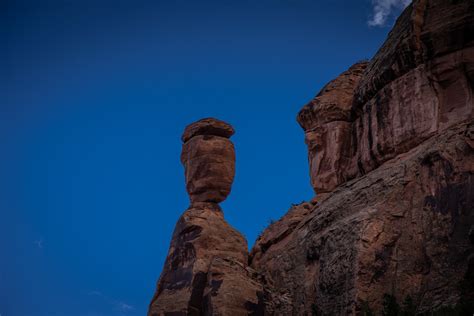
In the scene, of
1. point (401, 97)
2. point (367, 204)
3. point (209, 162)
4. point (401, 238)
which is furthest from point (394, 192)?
point (209, 162)

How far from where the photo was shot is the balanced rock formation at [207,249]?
31.2 m

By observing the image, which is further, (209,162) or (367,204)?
(209,162)

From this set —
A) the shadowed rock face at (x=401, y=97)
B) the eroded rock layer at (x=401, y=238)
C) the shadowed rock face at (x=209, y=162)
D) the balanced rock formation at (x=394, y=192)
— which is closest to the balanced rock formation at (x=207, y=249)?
the shadowed rock face at (x=209, y=162)

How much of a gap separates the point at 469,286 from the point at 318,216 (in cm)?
947

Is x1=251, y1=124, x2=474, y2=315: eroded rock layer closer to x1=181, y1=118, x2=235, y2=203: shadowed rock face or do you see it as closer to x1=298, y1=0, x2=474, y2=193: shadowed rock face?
x1=298, y1=0, x2=474, y2=193: shadowed rock face

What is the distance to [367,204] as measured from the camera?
90.3ft

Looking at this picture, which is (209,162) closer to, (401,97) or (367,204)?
A: (401,97)

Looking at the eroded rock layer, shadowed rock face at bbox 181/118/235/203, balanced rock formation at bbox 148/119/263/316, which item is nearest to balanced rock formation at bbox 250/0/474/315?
the eroded rock layer

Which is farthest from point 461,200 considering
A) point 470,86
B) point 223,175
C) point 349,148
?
point 223,175

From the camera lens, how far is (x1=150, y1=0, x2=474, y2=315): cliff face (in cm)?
2461

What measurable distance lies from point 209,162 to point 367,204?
11.4 meters

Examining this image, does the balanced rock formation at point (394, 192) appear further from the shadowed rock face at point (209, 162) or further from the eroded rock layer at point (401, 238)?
the shadowed rock face at point (209, 162)

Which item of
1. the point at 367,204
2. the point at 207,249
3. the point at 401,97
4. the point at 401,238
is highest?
the point at 401,97

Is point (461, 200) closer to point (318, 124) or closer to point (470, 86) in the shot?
point (470, 86)
